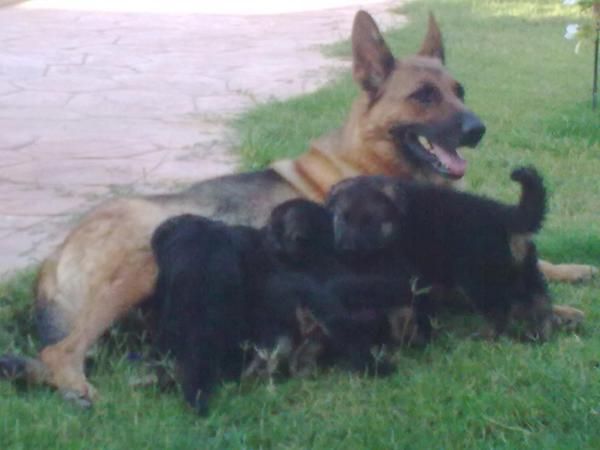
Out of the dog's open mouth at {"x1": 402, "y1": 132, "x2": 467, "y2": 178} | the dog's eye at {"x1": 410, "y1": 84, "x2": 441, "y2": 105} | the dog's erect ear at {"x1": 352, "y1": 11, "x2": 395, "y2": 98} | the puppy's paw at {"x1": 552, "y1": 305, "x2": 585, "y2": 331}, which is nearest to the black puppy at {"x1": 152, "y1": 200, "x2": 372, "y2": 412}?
the puppy's paw at {"x1": 552, "y1": 305, "x2": 585, "y2": 331}

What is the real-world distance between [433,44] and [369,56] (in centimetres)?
49

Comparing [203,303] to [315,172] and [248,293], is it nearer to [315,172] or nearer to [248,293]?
[248,293]

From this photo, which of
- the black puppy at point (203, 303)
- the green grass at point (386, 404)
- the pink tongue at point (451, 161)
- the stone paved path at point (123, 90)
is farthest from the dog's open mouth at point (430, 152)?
the stone paved path at point (123, 90)

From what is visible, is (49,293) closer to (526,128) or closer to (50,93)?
(526,128)

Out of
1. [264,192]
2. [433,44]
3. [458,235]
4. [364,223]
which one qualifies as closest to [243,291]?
[364,223]

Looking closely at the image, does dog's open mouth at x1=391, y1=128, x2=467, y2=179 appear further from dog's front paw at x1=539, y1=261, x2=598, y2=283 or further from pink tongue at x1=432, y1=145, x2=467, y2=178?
dog's front paw at x1=539, y1=261, x2=598, y2=283

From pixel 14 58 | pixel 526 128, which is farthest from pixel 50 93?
pixel 526 128

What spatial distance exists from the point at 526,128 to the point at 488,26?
685cm

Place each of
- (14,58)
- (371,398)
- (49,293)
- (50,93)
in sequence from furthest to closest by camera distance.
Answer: (14,58), (50,93), (49,293), (371,398)

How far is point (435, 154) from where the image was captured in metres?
5.73

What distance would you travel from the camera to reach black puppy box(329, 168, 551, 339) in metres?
4.72

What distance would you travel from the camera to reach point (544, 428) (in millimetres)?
3969

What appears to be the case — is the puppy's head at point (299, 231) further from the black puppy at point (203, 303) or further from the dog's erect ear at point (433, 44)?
the dog's erect ear at point (433, 44)

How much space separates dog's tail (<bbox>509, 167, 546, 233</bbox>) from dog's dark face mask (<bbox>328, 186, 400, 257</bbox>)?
17.8 inches
